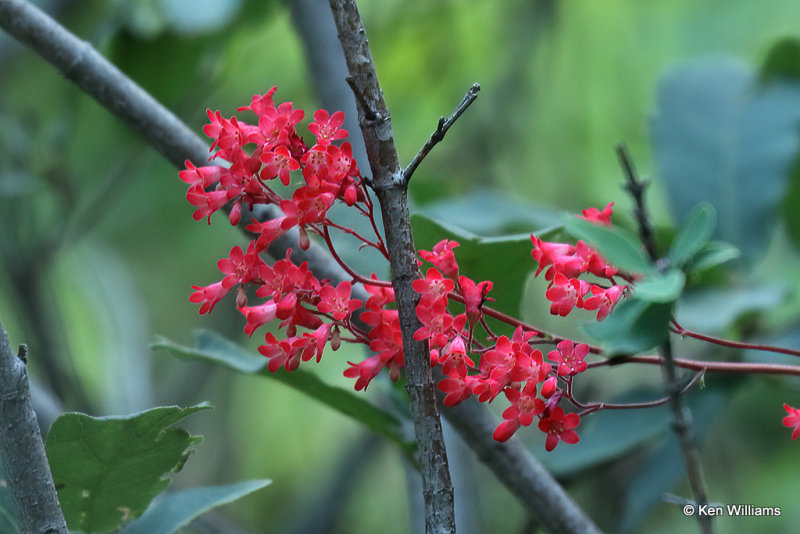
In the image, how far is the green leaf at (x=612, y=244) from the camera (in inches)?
25.9

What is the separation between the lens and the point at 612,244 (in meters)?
0.66

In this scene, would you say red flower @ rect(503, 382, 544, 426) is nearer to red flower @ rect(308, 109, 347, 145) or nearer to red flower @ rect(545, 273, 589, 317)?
red flower @ rect(545, 273, 589, 317)

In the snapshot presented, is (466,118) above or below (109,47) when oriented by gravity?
above

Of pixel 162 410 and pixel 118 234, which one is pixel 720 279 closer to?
pixel 162 410

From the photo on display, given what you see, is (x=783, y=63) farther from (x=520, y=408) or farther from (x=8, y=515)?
(x=8, y=515)

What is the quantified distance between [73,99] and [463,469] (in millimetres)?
1099

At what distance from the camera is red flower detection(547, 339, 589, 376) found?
2.18ft

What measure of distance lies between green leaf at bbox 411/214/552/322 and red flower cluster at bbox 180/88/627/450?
133mm

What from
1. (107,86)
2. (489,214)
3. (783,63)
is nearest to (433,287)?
(107,86)

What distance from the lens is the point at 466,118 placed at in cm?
227

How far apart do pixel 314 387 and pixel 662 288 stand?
48cm

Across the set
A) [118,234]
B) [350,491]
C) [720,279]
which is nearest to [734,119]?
[720,279]

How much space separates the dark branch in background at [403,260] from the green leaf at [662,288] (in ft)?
0.53

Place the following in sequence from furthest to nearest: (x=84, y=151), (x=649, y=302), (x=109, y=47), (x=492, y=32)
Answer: (x=492, y=32) → (x=84, y=151) → (x=109, y=47) → (x=649, y=302)
